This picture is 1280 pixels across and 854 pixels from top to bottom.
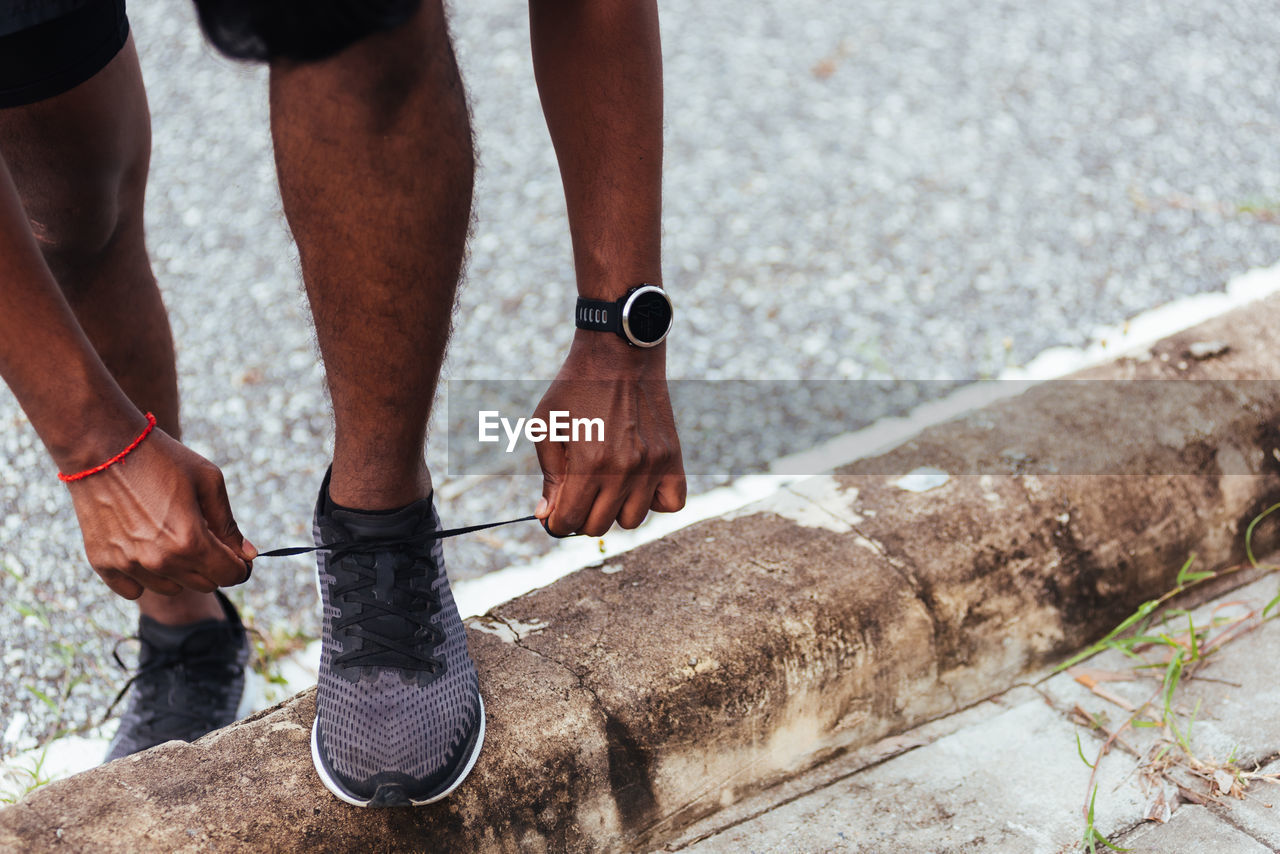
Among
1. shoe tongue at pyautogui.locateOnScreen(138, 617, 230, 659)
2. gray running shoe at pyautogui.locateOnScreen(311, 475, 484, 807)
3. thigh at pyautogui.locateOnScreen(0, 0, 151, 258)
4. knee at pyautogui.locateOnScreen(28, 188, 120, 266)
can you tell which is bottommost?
shoe tongue at pyautogui.locateOnScreen(138, 617, 230, 659)

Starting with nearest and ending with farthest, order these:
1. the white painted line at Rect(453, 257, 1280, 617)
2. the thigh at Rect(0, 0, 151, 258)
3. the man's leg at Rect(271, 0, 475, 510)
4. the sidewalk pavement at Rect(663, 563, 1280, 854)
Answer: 1. the man's leg at Rect(271, 0, 475, 510)
2. the thigh at Rect(0, 0, 151, 258)
3. the sidewalk pavement at Rect(663, 563, 1280, 854)
4. the white painted line at Rect(453, 257, 1280, 617)

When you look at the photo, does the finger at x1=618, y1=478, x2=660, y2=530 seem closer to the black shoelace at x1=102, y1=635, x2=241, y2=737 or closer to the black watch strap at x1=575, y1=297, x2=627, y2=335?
the black watch strap at x1=575, y1=297, x2=627, y2=335

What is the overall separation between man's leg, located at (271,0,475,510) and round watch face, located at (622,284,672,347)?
10.0 inches

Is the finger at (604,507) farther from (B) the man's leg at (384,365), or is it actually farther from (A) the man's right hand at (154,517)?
(A) the man's right hand at (154,517)

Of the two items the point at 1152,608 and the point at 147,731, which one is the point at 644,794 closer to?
the point at 147,731

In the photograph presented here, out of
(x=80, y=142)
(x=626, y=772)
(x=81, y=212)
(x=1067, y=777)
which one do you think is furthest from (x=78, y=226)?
(x=1067, y=777)

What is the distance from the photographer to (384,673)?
1267 mm

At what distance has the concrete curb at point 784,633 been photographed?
127 cm

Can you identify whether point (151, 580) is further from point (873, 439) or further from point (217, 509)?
point (873, 439)

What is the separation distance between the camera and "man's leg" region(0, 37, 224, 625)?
1389mm

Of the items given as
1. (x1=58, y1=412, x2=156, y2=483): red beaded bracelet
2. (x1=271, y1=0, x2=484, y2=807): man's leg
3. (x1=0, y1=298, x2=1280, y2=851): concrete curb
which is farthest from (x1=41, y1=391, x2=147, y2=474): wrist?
(x1=0, y1=298, x2=1280, y2=851): concrete curb

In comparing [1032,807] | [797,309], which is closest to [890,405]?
[797,309]

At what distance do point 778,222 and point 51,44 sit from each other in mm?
2195

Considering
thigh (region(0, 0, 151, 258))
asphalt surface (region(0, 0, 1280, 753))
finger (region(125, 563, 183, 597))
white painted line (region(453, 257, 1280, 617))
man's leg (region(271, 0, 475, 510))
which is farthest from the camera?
asphalt surface (region(0, 0, 1280, 753))
